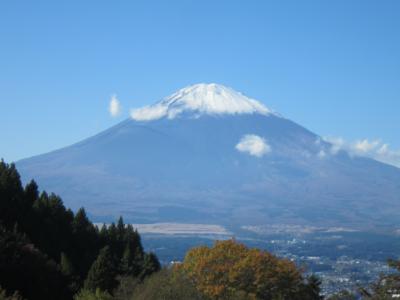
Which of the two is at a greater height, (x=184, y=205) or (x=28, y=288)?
(x=184, y=205)

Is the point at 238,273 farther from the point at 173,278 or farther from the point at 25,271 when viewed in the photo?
the point at 25,271

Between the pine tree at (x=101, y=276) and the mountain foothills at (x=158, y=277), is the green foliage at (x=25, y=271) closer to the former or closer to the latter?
the mountain foothills at (x=158, y=277)

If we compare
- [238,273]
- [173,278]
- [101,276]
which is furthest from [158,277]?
[101,276]

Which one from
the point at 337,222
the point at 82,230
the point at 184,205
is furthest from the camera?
the point at 184,205

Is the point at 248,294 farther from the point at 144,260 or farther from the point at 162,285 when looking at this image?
the point at 144,260

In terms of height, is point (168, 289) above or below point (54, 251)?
below

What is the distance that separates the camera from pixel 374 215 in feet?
543

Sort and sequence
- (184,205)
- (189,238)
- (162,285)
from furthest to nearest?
(184,205)
(189,238)
(162,285)

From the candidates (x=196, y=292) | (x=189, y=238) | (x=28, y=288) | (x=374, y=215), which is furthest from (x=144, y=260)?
(x=374, y=215)

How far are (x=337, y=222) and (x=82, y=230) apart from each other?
118124mm

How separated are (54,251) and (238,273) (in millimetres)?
13692

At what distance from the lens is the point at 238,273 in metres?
28.9

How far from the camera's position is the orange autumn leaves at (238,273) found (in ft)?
93.6

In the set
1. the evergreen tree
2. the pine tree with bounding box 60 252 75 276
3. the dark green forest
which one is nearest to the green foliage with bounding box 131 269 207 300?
the dark green forest
